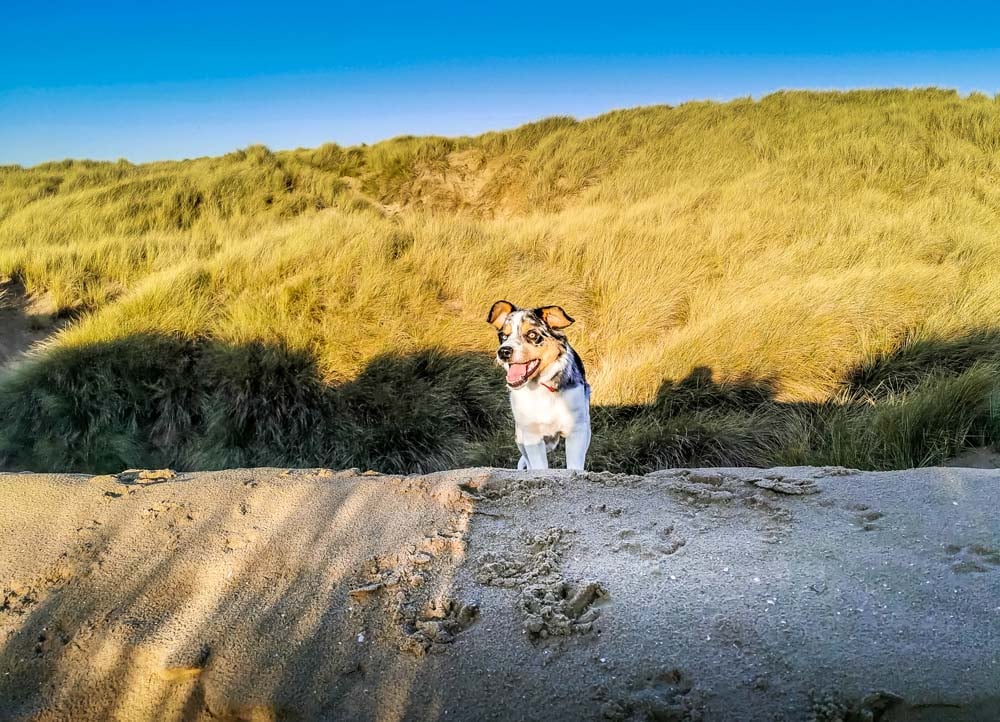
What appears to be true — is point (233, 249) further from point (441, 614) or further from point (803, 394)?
point (441, 614)

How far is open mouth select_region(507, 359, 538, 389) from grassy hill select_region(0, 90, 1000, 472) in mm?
1845

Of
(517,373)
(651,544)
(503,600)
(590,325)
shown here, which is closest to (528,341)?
(517,373)

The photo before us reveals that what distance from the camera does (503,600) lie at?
218 cm

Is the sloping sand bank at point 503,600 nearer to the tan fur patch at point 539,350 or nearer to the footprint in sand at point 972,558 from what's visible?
the footprint in sand at point 972,558

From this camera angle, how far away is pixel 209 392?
6695 mm

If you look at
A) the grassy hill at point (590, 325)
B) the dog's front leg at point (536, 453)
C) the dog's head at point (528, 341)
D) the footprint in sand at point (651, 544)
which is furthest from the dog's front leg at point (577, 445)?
the grassy hill at point (590, 325)

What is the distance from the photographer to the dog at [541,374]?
337cm

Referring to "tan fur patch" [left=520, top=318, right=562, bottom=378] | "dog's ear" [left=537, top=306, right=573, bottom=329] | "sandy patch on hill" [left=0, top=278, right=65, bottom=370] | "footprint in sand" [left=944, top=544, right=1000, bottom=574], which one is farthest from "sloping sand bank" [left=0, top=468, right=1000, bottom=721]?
"sandy patch on hill" [left=0, top=278, right=65, bottom=370]

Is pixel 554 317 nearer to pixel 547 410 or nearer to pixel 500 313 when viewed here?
pixel 500 313

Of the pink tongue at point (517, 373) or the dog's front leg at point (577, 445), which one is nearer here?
the pink tongue at point (517, 373)

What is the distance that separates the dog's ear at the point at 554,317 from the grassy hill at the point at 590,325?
1792mm

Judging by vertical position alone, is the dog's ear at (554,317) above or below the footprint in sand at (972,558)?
above

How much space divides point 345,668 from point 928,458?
385 centimetres

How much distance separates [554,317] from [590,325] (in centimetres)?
361
